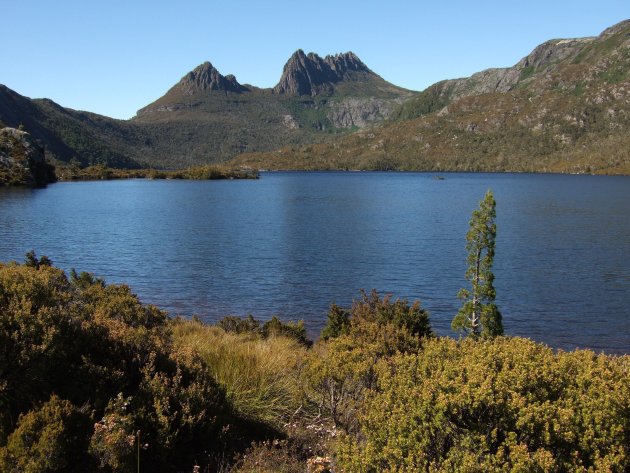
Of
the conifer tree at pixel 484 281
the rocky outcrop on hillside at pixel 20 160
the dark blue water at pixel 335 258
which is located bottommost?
the dark blue water at pixel 335 258

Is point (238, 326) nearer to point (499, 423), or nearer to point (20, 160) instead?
point (499, 423)

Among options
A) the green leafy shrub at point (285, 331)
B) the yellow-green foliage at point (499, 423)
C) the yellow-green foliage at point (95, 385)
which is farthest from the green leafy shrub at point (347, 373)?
the green leafy shrub at point (285, 331)

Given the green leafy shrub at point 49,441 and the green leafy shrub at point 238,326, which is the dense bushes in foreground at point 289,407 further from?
the green leafy shrub at point 238,326

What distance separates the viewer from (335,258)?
54031mm

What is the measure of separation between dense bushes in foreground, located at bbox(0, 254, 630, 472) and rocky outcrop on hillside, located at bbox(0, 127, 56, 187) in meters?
171

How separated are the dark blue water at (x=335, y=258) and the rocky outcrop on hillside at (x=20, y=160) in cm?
6311

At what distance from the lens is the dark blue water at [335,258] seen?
35688 millimetres

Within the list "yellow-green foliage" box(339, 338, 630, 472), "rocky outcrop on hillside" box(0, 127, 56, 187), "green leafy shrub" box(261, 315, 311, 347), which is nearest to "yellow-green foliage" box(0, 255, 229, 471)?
"yellow-green foliage" box(339, 338, 630, 472)

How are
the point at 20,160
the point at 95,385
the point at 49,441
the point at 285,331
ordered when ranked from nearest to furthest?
the point at 49,441
the point at 95,385
the point at 285,331
the point at 20,160

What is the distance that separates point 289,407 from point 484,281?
15906mm

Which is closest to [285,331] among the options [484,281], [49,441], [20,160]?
[484,281]

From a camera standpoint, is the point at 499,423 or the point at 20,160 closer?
the point at 499,423

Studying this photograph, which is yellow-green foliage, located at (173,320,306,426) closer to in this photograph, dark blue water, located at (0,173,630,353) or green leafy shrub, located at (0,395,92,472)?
green leafy shrub, located at (0,395,92,472)

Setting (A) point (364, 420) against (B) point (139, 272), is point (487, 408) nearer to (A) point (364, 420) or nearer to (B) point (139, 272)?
(A) point (364, 420)
